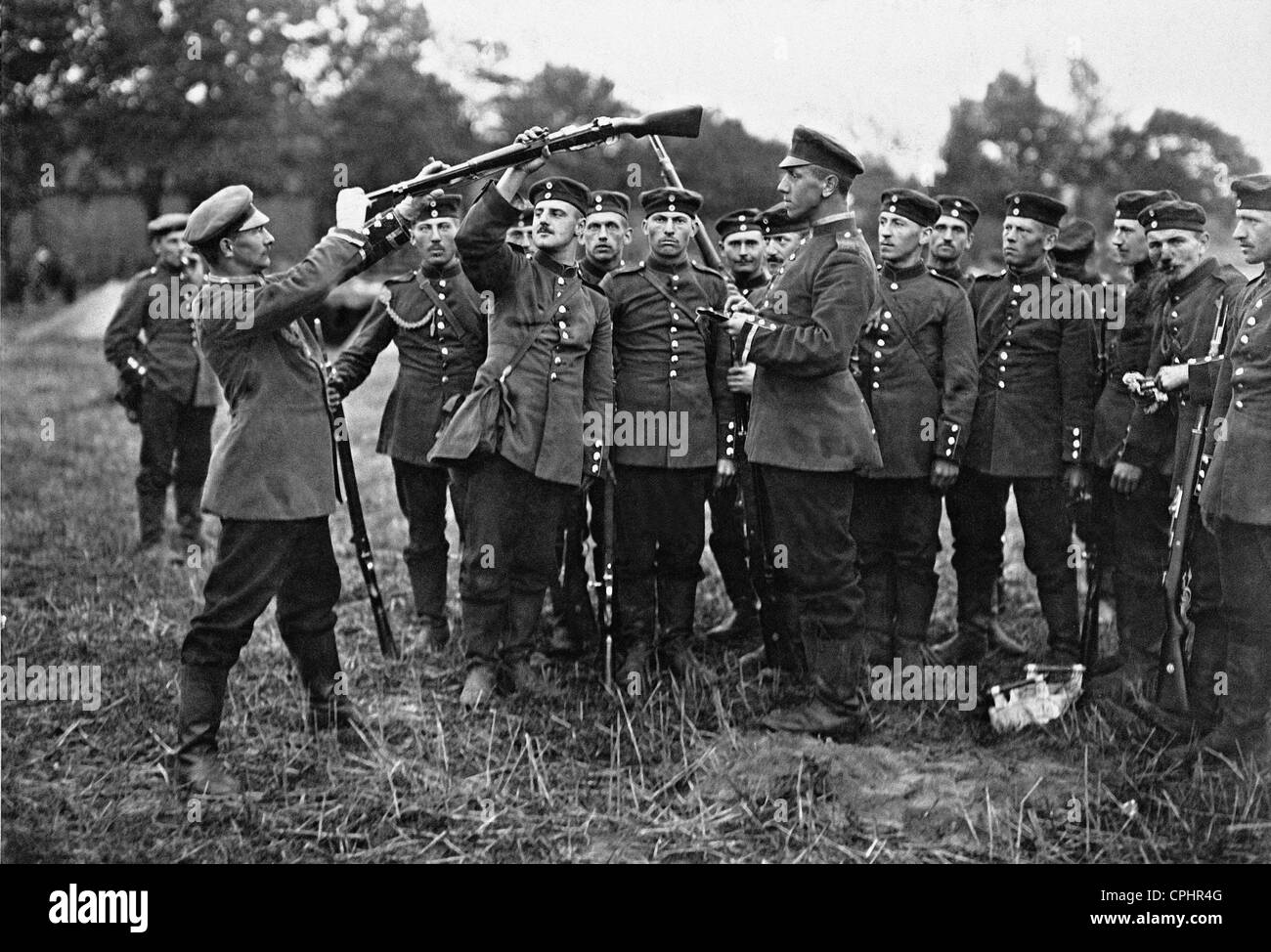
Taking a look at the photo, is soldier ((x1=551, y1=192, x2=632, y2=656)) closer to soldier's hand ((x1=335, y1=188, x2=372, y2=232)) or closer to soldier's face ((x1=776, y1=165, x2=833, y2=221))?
soldier's face ((x1=776, y1=165, x2=833, y2=221))

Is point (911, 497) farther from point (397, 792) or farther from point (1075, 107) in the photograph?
point (1075, 107)

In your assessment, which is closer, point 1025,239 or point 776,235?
point 1025,239

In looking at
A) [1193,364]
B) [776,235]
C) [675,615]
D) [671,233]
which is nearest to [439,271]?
[671,233]

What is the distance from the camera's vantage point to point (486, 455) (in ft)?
17.1

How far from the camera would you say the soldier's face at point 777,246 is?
669cm

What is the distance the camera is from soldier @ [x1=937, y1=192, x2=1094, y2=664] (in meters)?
5.86

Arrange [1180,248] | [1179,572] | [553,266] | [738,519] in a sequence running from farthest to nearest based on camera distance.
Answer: [738,519] < [553,266] < [1180,248] < [1179,572]

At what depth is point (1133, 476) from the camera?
18.1ft

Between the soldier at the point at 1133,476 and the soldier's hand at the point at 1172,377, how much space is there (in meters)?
0.38

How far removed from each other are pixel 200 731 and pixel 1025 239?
4517 millimetres

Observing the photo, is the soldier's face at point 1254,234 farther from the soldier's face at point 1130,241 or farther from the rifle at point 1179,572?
the soldier's face at point 1130,241

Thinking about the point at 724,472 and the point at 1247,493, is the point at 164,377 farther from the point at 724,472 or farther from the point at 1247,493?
the point at 1247,493

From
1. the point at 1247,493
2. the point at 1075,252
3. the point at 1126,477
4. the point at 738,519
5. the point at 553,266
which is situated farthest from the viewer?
the point at 738,519

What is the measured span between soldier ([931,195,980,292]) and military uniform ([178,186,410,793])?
3182mm
